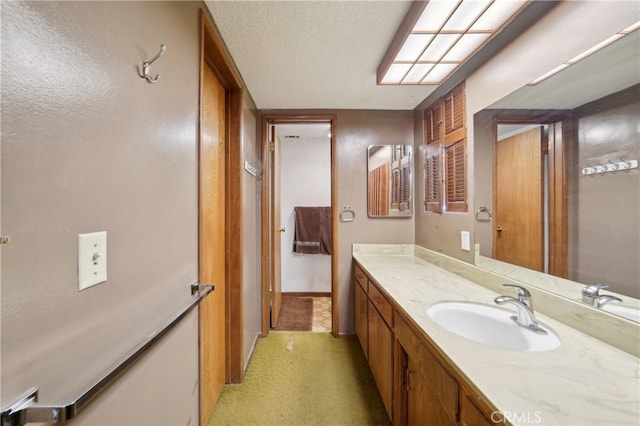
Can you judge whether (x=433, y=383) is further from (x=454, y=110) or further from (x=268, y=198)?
(x=268, y=198)

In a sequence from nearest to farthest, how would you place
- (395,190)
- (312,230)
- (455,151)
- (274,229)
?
(455,151)
(395,190)
(274,229)
(312,230)

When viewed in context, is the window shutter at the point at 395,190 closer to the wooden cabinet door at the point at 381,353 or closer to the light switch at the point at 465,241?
the light switch at the point at 465,241

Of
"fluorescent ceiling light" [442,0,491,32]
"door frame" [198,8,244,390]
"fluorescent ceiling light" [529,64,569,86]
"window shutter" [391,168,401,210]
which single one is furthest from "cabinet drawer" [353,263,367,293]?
"fluorescent ceiling light" [442,0,491,32]

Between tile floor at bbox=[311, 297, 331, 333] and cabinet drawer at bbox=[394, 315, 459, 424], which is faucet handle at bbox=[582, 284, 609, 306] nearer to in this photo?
cabinet drawer at bbox=[394, 315, 459, 424]

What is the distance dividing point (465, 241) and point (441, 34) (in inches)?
47.5

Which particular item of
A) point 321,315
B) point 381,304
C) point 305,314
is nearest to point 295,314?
point 305,314

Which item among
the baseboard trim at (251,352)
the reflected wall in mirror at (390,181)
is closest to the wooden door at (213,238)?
the baseboard trim at (251,352)

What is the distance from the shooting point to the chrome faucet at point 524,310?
3.15 feet

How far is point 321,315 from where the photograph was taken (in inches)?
116

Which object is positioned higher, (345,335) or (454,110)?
(454,110)

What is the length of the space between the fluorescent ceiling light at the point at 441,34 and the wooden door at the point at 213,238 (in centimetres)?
110

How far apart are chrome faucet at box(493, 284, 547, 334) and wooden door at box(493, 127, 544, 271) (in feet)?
0.71

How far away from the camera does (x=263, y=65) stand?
1.64m

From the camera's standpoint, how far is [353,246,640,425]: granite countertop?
548 mm
